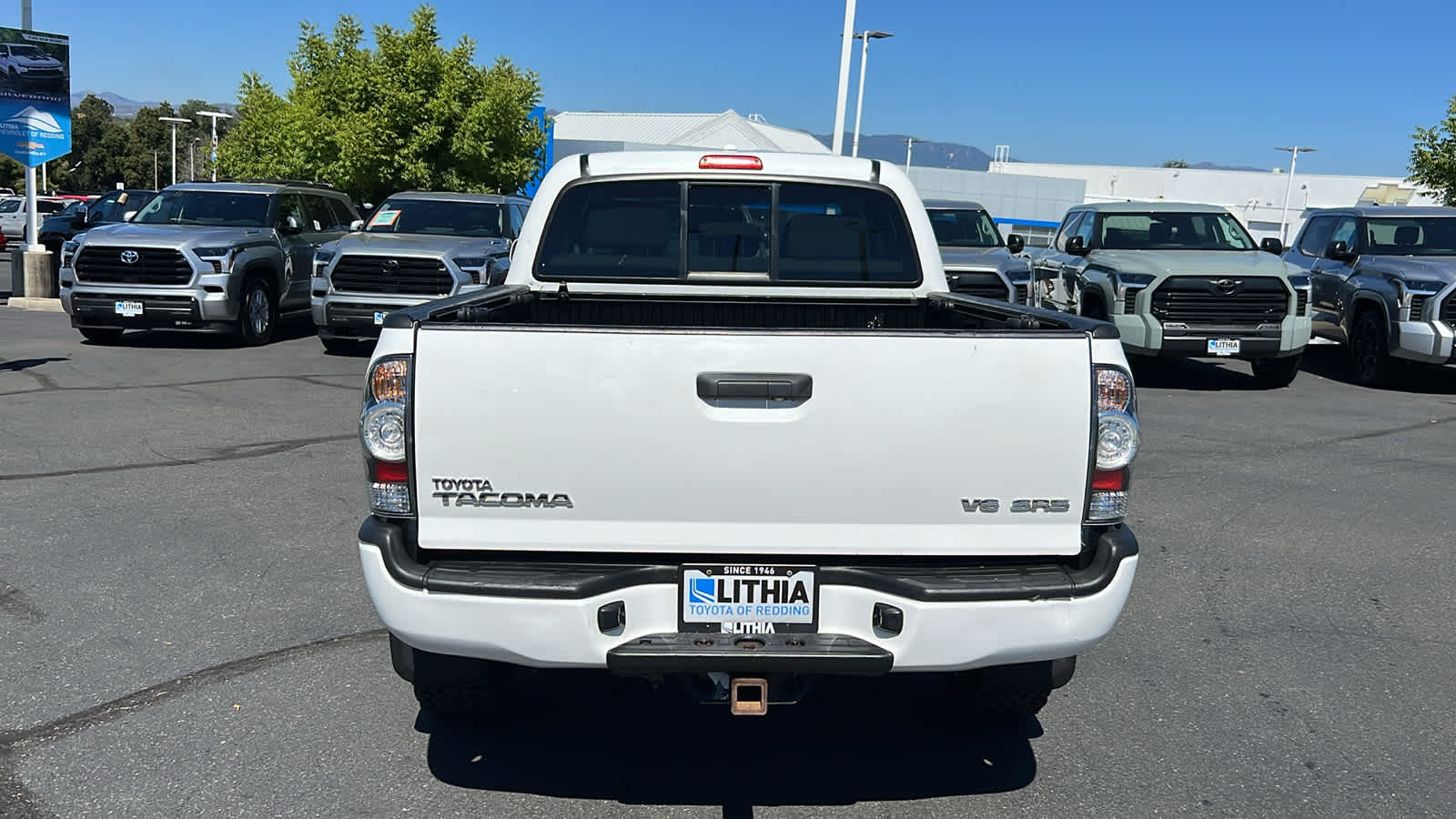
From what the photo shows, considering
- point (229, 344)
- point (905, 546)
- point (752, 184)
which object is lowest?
point (229, 344)

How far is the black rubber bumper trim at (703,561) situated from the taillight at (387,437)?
102mm

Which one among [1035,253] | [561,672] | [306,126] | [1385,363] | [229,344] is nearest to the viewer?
[561,672]

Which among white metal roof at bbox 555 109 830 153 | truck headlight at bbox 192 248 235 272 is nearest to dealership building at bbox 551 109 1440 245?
white metal roof at bbox 555 109 830 153

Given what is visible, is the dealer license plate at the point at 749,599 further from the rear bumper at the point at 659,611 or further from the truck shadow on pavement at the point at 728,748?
the truck shadow on pavement at the point at 728,748

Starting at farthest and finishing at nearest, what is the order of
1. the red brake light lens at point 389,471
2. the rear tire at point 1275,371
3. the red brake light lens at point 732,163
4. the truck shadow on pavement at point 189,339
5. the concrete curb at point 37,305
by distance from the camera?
the concrete curb at point 37,305 < the truck shadow on pavement at point 189,339 < the rear tire at point 1275,371 < the red brake light lens at point 732,163 < the red brake light lens at point 389,471

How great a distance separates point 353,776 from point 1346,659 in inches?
155

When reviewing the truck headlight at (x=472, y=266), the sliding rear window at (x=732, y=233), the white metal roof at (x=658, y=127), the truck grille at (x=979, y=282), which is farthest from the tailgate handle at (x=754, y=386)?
the white metal roof at (x=658, y=127)

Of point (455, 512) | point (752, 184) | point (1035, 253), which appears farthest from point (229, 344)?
point (455, 512)

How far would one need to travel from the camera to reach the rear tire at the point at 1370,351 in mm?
13703

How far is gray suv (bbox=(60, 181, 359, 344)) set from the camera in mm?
14273

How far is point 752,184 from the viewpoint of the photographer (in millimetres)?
5258

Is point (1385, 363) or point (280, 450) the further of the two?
point (1385, 363)

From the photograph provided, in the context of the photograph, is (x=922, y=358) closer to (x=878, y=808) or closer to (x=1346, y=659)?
(x=878, y=808)

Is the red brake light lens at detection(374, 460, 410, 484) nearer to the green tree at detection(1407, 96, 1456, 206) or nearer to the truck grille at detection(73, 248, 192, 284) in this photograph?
the truck grille at detection(73, 248, 192, 284)
